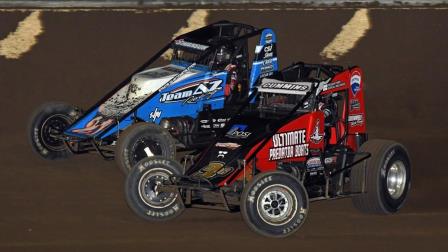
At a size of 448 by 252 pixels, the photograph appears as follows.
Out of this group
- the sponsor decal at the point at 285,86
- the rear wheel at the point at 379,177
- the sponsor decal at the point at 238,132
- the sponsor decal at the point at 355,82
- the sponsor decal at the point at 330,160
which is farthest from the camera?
the sponsor decal at the point at 355,82

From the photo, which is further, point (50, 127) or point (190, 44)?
point (190, 44)

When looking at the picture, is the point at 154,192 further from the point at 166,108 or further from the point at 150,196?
the point at 166,108

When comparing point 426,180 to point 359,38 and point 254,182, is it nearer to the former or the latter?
point 254,182

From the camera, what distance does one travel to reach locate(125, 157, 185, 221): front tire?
47.1ft

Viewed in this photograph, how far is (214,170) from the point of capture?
1424 centimetres

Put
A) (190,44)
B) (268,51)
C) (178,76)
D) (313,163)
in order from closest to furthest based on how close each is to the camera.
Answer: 1. (313,163)
2. (178,76)
3. (190,44)
4. (268,51)

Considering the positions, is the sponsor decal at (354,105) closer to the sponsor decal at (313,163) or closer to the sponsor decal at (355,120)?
the sponsor decal at (355,120)

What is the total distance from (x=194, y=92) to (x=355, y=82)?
3.05 metres

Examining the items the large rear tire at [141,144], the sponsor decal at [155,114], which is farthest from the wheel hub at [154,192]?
the sponsor decal at [155,114]

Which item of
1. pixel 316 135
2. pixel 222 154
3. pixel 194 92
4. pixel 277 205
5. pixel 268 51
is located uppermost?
pixel 268 51

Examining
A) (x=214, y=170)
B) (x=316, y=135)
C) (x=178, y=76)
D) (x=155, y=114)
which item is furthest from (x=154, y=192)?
(x=178, y=76)

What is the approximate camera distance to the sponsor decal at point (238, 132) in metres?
14.5

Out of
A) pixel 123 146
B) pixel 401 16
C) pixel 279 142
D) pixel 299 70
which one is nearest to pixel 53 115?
pixel 123 146

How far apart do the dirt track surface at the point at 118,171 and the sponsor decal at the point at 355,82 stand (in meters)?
1.40
